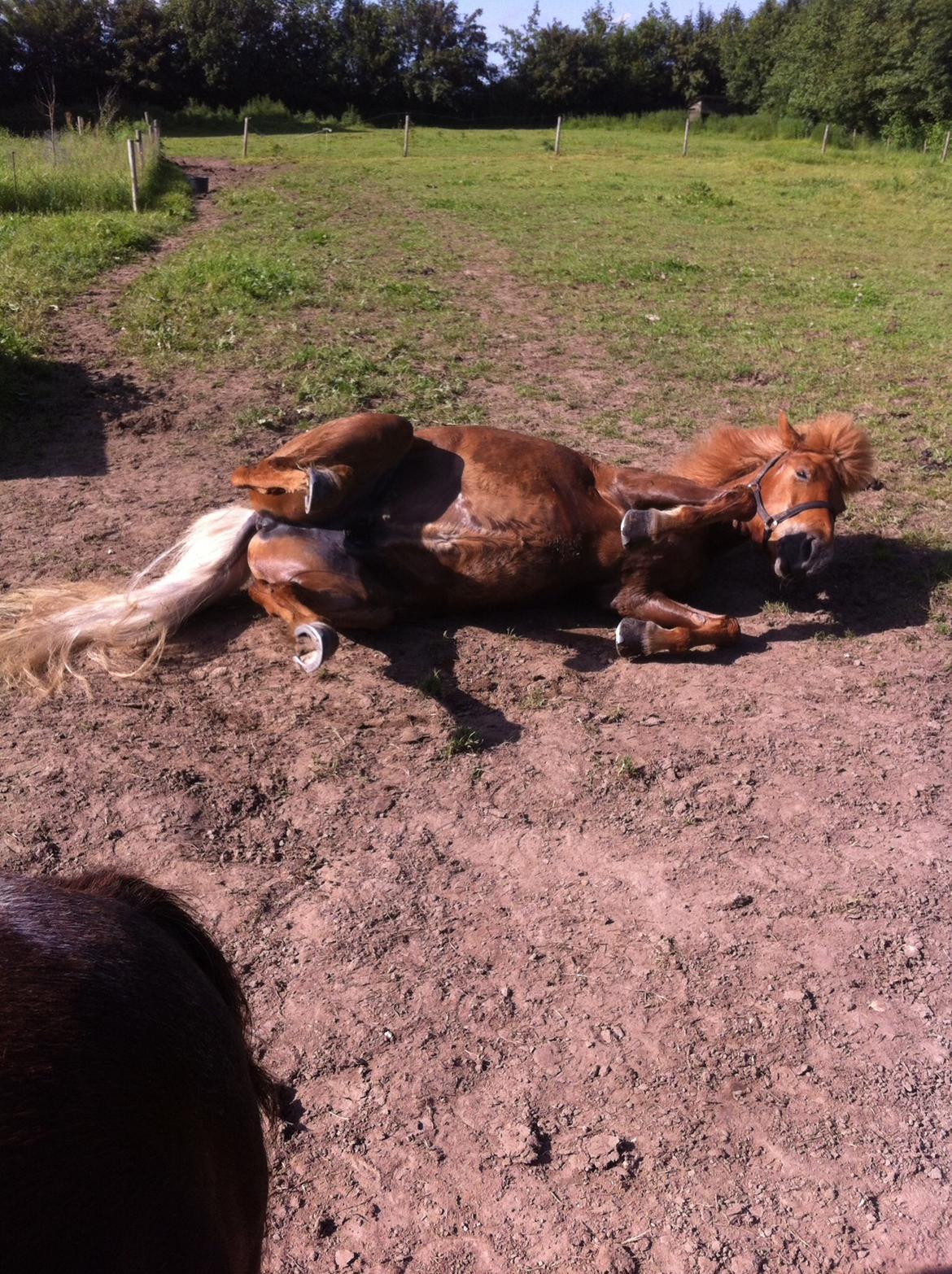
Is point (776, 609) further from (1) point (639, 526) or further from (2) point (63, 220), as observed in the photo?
(2) point (63, 220)

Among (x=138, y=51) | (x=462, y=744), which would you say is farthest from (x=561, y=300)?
(x=138, y=51)

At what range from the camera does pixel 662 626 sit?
16.1ft

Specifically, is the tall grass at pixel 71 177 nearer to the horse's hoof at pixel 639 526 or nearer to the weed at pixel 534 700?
the horse's hoof at pixel 639 526

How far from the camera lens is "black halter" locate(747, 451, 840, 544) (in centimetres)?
505

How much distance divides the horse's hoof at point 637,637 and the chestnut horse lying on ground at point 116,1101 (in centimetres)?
319

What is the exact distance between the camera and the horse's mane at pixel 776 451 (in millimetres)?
5324

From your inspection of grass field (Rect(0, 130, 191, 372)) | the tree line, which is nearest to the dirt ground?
grass field (Rect(0, 130, 191, 372))

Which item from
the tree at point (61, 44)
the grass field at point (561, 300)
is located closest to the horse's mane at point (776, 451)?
the grass field at point (561, 300)

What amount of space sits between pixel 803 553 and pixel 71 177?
15788mm

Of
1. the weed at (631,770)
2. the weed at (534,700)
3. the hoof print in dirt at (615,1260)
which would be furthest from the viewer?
the weed at (534,700)

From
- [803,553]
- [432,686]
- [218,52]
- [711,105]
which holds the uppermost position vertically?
[711,105]

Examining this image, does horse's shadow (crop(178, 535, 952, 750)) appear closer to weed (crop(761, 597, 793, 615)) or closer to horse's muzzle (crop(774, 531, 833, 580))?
weed (crop(761, 597, 793, 615))

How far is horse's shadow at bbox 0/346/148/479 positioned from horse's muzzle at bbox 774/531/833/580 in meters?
4.41

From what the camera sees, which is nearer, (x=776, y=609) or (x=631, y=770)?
(x=631, y=770)
